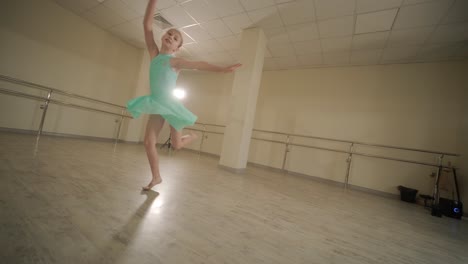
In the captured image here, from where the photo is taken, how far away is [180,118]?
4.53 feet

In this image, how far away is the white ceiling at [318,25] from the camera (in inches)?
103

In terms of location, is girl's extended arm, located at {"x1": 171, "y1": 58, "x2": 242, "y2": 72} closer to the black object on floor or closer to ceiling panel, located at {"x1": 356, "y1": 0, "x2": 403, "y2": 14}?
ceiling panel, located at {"x1": 356, "y1": 0, "x2": 403, "y2": 14}

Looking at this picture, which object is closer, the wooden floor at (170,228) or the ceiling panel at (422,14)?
the wooden floor at (170,228)

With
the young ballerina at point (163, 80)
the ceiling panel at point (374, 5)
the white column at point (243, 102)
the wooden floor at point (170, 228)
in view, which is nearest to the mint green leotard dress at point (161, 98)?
the young ballerina at point (163, 80)

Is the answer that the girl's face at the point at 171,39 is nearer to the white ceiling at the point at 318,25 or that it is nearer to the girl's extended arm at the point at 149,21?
the girl's extended arm at the point at 149,21

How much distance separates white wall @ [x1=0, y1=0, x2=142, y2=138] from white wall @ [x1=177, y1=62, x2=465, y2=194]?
13.1 feet

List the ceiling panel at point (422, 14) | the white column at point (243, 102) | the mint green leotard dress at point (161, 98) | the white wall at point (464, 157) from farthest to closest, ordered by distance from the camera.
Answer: the white column at point (243, 102) < the white wall at point (464, 157) < the ceiling panel at point (422, 14) < the mint green leotard dress at point (161, 98)

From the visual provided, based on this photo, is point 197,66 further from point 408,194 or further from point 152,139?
point 408,194

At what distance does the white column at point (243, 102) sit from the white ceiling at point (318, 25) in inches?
12.6

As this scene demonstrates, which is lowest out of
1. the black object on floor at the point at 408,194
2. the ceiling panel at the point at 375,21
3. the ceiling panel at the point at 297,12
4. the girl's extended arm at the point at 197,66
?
the black object on floor at the point at 408,194

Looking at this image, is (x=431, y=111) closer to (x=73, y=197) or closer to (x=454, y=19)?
(x=454, y=19)

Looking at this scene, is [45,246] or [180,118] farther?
[180,118]

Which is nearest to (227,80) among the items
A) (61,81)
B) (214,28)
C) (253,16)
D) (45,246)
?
(214,28)

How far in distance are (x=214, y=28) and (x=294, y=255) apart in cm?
396
